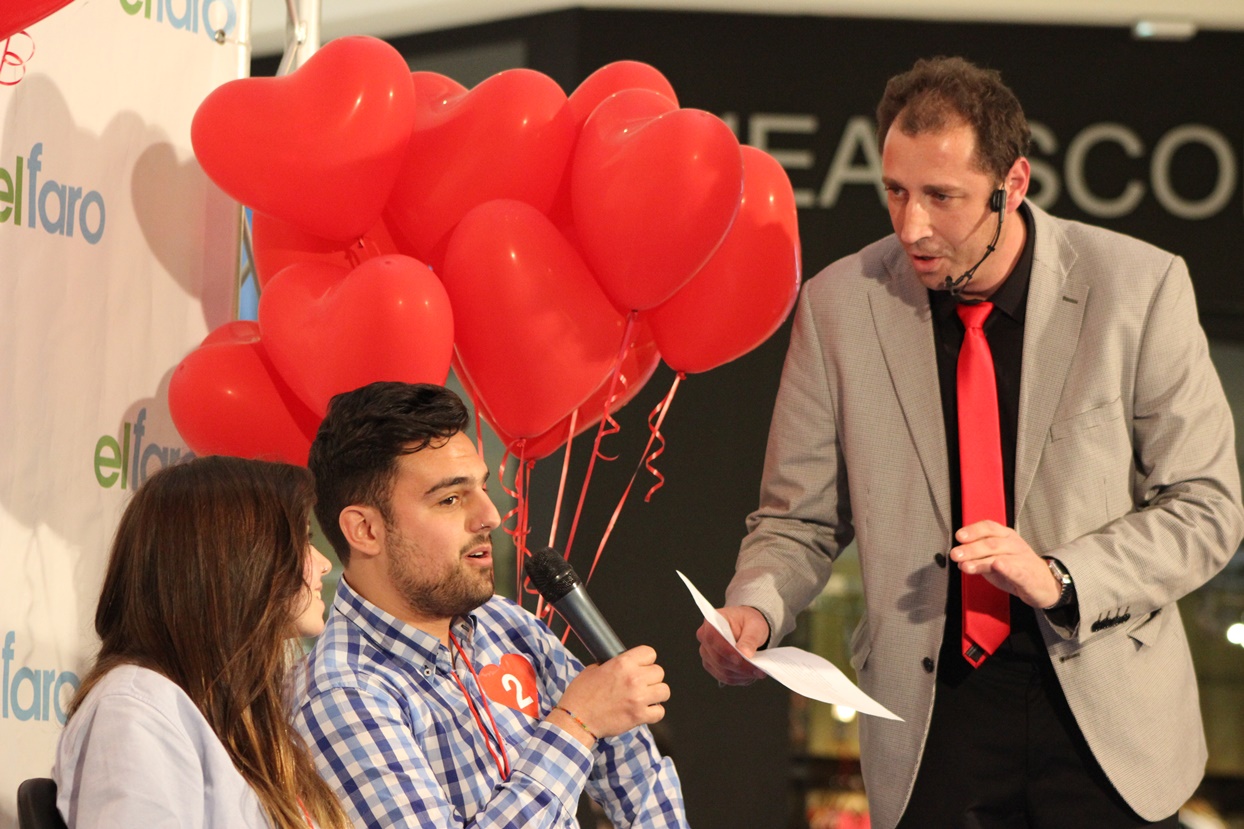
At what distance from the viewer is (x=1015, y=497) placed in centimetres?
230

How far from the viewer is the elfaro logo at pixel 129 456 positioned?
2640 millimetres

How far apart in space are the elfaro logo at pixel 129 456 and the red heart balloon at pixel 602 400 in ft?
2.08

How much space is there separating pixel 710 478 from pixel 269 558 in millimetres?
3993

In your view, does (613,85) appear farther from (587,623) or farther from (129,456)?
(587,623)

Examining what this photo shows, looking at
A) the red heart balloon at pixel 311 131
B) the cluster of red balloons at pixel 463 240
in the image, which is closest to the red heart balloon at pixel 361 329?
the cluster of red balloons at pixel 463 240

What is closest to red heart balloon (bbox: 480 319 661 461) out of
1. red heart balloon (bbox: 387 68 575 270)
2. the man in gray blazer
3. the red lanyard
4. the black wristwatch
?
red heart balloon (bbox: 387 68 575 270)

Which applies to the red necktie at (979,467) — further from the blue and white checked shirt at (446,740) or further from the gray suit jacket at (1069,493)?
the blue and white checked shirt at (446,740)

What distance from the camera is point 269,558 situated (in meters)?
1.74

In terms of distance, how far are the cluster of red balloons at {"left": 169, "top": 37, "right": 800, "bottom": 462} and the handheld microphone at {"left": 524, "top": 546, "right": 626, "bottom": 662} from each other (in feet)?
1.99

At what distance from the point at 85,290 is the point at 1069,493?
5.77ft

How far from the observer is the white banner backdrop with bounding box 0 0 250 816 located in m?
2.46

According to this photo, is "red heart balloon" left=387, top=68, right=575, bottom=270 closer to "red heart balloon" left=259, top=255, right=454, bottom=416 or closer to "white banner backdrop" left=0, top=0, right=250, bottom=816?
"red heart balloon" left=259, top=255, right=454, bottom=416

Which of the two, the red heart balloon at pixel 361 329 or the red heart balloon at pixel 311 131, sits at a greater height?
the red heart balloon at pixel 311 131

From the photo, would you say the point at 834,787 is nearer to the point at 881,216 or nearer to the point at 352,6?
the point at 881,216
